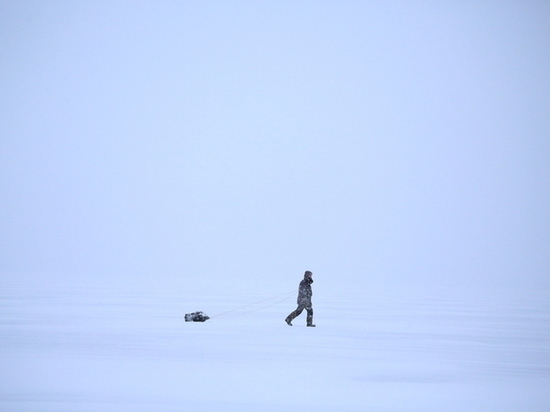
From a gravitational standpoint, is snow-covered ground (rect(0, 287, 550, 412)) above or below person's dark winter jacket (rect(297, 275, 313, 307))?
below

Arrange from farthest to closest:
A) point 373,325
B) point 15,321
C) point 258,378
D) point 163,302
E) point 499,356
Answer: point 163,302 → point 373,325 → point 15,321 → point 499,356 → point 258,378

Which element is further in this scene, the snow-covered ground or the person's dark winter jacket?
the person's dark winter jacket

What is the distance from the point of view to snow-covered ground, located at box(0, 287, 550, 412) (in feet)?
34.3

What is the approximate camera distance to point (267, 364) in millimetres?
13664

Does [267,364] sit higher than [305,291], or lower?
lower

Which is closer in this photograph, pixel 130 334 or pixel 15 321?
pixel 130 334

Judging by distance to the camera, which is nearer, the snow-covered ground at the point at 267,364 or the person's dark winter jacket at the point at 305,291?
the snow-covered ground at the point at 267,364

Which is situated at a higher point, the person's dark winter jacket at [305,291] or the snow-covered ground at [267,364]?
the person's dark winter jacket at [305,291]

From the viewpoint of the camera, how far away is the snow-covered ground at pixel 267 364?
412 inches

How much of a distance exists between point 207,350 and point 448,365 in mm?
4250

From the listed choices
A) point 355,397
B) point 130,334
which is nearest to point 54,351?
point 130,334

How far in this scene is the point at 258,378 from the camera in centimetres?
1213

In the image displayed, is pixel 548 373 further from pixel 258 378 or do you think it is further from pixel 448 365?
pixel 258 378

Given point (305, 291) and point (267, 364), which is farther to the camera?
point (305, 291)
